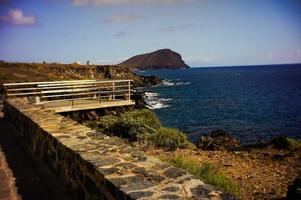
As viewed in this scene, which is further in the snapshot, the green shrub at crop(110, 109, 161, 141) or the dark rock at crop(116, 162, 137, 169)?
the green shrub at crop(110, 109, 161, 141)

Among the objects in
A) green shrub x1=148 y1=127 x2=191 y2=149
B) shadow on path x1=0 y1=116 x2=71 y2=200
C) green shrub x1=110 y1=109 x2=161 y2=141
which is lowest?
green shrub x1=148 y1=127 x2=191 y2=149

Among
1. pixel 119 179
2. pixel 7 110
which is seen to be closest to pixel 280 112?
pixel 7 110

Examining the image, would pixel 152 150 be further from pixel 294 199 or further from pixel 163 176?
pixel 163 176

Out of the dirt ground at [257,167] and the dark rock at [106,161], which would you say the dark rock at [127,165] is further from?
the dirt ground at [257,167]

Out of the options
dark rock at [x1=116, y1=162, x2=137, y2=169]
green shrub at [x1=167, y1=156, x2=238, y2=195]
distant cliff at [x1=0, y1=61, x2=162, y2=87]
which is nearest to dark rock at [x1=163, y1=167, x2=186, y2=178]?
dark rock at [x1=116, y1=162, x2=137, y2=169]

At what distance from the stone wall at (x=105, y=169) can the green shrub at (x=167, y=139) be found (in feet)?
20.6

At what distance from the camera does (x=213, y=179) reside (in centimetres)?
815

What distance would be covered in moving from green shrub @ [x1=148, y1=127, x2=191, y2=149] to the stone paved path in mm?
5979

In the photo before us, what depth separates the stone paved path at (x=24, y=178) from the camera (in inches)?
223

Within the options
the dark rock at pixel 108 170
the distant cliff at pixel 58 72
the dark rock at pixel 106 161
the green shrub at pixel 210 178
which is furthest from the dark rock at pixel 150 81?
the dark rock at pixel 108 170

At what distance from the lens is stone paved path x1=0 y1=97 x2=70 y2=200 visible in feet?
18.6

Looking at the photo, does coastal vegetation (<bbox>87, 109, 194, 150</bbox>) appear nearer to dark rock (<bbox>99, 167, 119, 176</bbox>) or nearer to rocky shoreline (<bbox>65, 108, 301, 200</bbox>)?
rocky shoreline (<bbox>65, 108, 301, 200</bbox>)

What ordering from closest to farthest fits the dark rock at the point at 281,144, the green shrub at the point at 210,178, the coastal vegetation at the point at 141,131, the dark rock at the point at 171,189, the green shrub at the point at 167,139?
1. the dark rock at the point at 171,189
2. the green shrub at the point at 210,178
3. the green shrub at the point at 167,139
4. the coastal vegetation at the point at 141,131
5. the dark rock at the point at 281,144

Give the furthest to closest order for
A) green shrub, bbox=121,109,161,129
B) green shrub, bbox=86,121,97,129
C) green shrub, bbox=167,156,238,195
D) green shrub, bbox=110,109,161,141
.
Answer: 1. green shrub, bbox=121,109,161,129
2. green shrub, bbox=86,121,97,129
3. green shrub, bbox=110,109,161,141
4. green shrub, bbox=167,156,238,195
